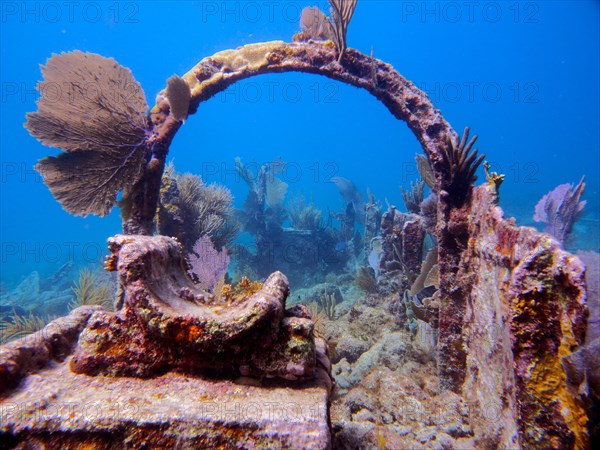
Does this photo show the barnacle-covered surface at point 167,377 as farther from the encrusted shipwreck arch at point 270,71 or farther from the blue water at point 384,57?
the blue water at point 384,57

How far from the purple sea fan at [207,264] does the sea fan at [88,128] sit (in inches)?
80.9

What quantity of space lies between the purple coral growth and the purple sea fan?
7.84 meters

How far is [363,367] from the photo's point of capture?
14.0 ft

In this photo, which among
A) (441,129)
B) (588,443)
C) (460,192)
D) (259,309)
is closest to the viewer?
(588,443)

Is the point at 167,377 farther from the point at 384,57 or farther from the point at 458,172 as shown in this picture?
the point at 384,57

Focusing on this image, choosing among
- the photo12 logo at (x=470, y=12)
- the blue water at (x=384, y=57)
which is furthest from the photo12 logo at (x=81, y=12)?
the photo12 logo at (x=470, y=12)

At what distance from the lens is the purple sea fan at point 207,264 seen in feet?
19.2

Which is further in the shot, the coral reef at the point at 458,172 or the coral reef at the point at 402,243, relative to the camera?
the coral reef at the point at 402,243

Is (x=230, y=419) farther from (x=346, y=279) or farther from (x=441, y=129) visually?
(x=346, y=279)

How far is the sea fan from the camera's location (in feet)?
13.1

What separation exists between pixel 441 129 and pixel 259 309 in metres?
3.53

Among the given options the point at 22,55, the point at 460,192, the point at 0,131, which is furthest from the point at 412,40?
the point at 0,131

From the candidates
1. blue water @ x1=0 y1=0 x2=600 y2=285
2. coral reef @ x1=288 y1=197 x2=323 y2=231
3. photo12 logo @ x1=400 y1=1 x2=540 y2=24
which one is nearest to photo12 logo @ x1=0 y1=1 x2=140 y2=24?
blue water @ x1=0 y1=0 x2=600 y2=285

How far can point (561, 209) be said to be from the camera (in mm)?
7625
